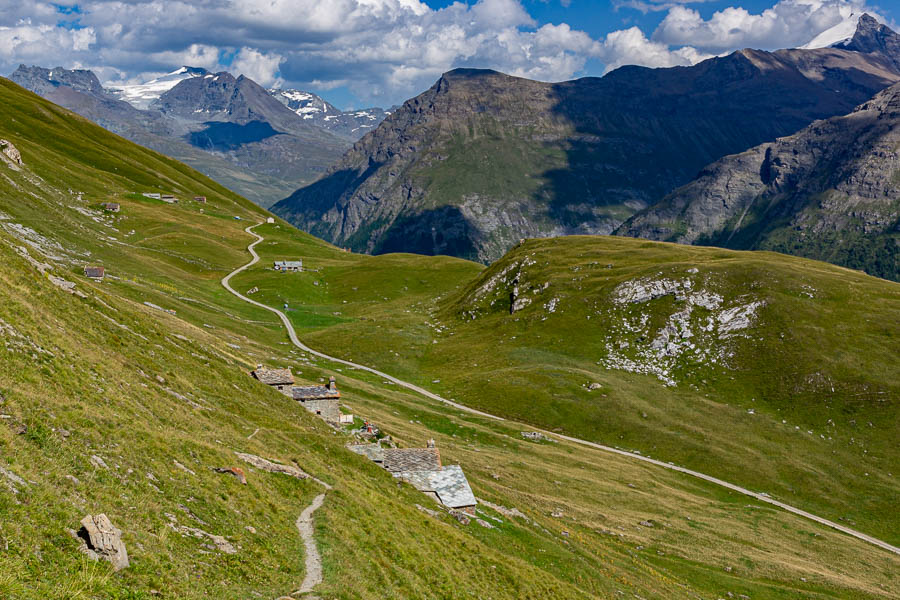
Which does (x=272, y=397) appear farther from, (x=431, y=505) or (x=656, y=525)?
(x=656, y=525)

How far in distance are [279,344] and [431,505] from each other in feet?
250

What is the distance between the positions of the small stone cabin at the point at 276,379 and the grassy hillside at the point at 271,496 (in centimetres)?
213

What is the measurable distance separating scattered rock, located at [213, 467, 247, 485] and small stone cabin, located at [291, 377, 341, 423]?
28006 mm

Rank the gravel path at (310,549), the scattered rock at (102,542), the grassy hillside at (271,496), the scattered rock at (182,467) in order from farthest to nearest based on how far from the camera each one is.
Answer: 1. the scattered rock at (182,467)
2. the gravel path at (310,549)
3. the grassy hillside at (271,496)
4. the scattered rock at (102,542)

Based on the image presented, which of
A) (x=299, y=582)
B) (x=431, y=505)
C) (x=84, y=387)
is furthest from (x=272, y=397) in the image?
(x=299, y=582)

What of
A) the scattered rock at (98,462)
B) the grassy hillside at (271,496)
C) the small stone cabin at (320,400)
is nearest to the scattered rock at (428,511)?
the grassy hillside at (271,496)

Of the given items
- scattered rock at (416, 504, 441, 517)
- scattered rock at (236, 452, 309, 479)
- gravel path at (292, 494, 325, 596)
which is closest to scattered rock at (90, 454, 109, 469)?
gravel path at (292, 494, 325, 596)

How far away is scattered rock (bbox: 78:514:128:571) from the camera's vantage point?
16625 mm

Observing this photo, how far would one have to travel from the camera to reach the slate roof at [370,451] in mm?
46250

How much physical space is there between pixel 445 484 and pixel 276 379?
74.0 ft

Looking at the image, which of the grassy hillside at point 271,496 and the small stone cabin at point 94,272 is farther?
the small stone cabin at point 94,272

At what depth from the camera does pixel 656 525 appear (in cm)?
6347

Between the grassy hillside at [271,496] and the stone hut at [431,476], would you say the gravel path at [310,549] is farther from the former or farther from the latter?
the stone hut at [431,476]

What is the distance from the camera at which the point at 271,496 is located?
1134 inches
